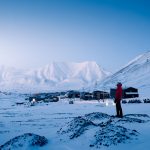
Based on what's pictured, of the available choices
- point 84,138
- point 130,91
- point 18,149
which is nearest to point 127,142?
point 84,138

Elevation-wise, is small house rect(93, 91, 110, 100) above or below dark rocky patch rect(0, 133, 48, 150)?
above

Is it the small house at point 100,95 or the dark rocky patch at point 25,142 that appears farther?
the small house at point 100,95

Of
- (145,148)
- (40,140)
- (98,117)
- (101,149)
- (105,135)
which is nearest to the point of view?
(145,148)

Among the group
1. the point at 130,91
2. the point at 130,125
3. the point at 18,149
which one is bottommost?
the point at 18,149

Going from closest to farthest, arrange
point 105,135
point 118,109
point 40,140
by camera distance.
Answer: point 105,135
point 40,140
point 118,109

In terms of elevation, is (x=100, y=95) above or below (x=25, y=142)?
above

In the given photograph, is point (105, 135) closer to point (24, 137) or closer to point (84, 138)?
point (84, 138)

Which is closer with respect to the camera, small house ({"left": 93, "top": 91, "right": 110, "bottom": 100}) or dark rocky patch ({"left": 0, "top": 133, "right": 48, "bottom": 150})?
dark rocky patch ({"left": 0, "top": 133, "right": 48, "bottom": 150})

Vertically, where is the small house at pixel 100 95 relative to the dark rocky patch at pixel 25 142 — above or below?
above

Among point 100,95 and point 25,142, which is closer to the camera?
point 25,142

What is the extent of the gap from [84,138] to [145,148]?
3.32m

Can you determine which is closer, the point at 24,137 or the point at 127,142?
the point at 127,142

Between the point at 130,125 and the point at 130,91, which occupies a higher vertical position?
the point at 130,91

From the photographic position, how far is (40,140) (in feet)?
47.9
